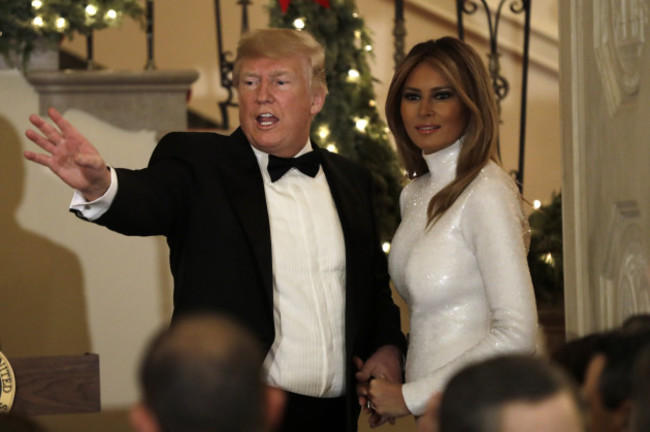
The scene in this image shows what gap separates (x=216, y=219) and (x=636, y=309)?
42.9 inches

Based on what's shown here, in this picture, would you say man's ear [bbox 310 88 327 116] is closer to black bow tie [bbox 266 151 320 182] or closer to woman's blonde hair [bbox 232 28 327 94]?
woman's blonde hair [bbox 232 28 327 94]

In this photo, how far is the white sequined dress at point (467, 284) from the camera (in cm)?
257

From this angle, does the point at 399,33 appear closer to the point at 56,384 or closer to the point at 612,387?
the point at 56,384

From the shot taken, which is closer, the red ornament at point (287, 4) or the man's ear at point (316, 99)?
the man's ear at point (316, 99)

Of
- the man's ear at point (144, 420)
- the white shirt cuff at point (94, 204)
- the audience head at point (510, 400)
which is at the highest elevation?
the white shirt cuff at point (94, 204)

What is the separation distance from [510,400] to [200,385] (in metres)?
0.39

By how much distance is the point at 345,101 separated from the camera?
4773 mm

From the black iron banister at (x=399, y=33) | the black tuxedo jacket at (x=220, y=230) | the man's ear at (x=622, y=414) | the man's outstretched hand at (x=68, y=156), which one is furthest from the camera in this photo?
the black iron banister at (x=399, y=33)

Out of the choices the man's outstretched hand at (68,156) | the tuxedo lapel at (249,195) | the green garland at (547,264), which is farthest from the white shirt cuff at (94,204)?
the green garland at (547,264)

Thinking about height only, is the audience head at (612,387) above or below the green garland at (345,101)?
below

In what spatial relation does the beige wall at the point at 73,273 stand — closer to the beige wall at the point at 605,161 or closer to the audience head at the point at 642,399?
the beige wall at the point at 605,161

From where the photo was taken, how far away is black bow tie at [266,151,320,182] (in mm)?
2924

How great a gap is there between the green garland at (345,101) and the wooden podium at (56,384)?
1909 millimetres

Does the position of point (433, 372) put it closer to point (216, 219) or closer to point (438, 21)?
point (216, 219)
